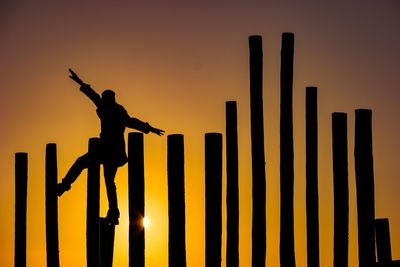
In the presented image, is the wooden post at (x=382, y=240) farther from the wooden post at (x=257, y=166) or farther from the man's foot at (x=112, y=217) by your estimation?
the man's foot at (x=112, y=217)

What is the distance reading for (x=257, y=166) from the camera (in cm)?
963

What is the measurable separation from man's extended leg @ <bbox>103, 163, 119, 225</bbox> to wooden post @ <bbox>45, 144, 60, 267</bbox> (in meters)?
1.05

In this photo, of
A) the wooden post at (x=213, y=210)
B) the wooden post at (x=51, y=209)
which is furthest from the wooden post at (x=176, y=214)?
the wooden post at (x=51, y=209)

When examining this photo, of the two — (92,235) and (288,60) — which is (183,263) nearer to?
(92,235)

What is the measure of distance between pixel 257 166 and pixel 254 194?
0.38 metres

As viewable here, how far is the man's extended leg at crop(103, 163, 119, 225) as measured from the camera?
927 centimetres

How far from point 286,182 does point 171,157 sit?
170 cm

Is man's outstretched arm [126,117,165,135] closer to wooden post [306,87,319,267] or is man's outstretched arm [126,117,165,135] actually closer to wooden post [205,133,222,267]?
wooden post [205,133,222,267]

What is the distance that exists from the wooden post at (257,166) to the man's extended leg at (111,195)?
6.06 ft

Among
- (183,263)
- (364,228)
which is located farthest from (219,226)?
(364,228)

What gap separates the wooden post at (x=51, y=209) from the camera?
396 inches

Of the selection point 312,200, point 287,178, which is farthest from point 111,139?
point 312,200

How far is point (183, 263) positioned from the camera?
29.4 ft

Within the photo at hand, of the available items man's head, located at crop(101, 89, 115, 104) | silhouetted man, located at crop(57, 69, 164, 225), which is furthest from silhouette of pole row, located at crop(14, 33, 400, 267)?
man's head, located at crop(101, 89, 115, 104)
